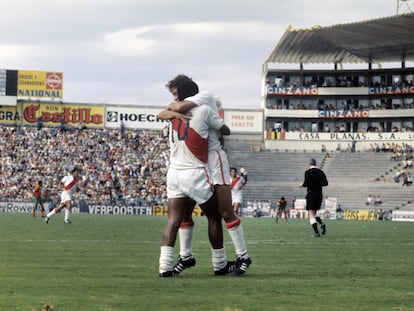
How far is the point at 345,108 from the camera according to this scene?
89562 mm

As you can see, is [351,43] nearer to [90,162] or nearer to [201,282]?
[90,162]

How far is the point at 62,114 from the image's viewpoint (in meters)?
82.9

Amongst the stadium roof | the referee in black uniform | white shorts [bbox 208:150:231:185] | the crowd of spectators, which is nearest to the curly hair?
white shorts [bbox 208:150:231:185]

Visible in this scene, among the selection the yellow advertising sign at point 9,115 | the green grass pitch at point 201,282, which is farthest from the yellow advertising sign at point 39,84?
the green grass pitch at point 201,282

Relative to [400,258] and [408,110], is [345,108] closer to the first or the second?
[408,110]

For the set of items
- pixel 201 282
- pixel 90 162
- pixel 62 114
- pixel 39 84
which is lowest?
pixel 201 282

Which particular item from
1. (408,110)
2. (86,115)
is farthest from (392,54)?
(86,115)

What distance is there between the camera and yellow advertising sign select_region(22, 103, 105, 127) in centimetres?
8212

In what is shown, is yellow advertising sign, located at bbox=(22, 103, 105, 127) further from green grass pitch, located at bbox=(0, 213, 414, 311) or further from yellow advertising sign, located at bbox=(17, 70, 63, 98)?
green grass pitch, located at bbox=(0, 213, 414, 311)

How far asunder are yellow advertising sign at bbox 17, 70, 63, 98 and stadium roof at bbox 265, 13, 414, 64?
20.8 m

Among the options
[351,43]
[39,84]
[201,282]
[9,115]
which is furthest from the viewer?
[39,84]

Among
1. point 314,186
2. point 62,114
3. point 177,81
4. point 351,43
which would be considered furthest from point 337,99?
point 177,81

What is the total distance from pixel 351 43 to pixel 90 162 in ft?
86.5

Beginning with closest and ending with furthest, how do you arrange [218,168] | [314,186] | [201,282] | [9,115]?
1. [201,282]
2. [218,168]
3. [314,186]
4. [9,115]
